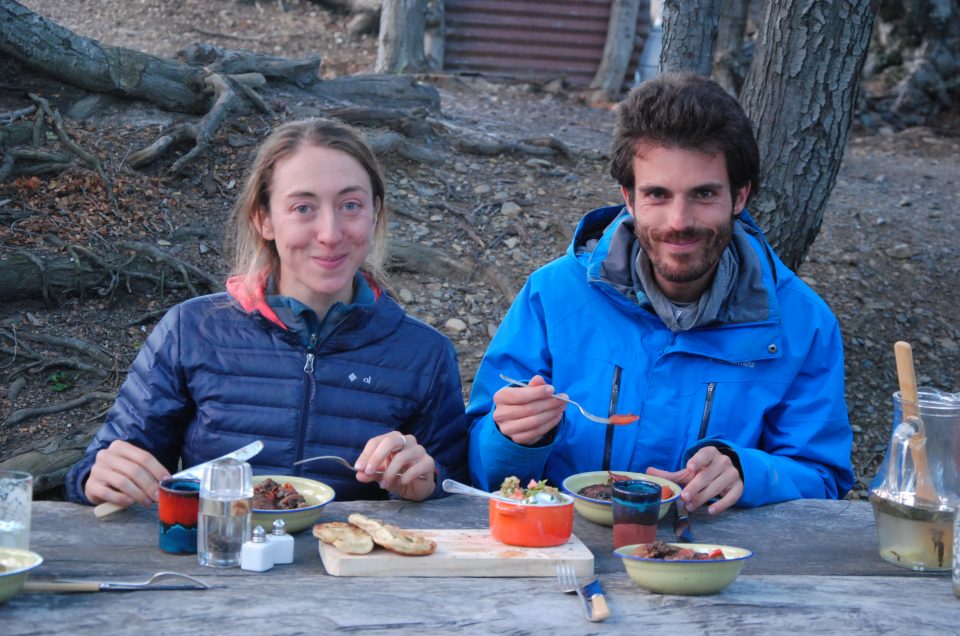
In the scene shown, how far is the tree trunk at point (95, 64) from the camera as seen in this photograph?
658cm

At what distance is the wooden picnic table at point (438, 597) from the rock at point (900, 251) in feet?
17.4

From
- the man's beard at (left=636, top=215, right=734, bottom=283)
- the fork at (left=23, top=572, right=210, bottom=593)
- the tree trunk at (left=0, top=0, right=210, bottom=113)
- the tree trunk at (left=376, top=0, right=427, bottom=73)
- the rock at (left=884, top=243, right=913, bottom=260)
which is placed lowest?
the fork at (left=23, top=572, right=210, bottom=593)

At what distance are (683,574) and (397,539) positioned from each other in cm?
54

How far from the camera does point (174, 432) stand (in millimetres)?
2836

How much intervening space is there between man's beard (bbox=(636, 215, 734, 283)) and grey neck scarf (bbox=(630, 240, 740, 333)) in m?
0.06

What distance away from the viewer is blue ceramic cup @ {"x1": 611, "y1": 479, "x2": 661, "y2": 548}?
7.61ft

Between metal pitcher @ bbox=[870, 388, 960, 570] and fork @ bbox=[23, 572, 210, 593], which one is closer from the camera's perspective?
fork @ bbox=[23, 572, 210, 593]

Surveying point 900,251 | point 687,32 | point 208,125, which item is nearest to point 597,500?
point 687,32

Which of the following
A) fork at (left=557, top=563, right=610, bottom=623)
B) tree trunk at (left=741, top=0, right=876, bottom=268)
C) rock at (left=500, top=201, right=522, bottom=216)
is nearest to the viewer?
fork at (left=557, top=563, right=610, bottom=623)

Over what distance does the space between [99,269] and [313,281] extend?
3.32 m

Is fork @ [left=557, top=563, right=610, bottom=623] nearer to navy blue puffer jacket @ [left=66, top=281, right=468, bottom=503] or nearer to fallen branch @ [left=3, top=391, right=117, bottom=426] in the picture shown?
navy blue puffer jacket @ [left=66, top=281, right=468, bottom=503]

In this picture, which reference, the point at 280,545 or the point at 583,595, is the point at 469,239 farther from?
the point at 583,595

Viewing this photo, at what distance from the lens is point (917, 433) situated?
2.34 m

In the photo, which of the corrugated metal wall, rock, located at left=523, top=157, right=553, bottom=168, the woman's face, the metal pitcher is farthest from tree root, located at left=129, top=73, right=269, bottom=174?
the metal pitcher
